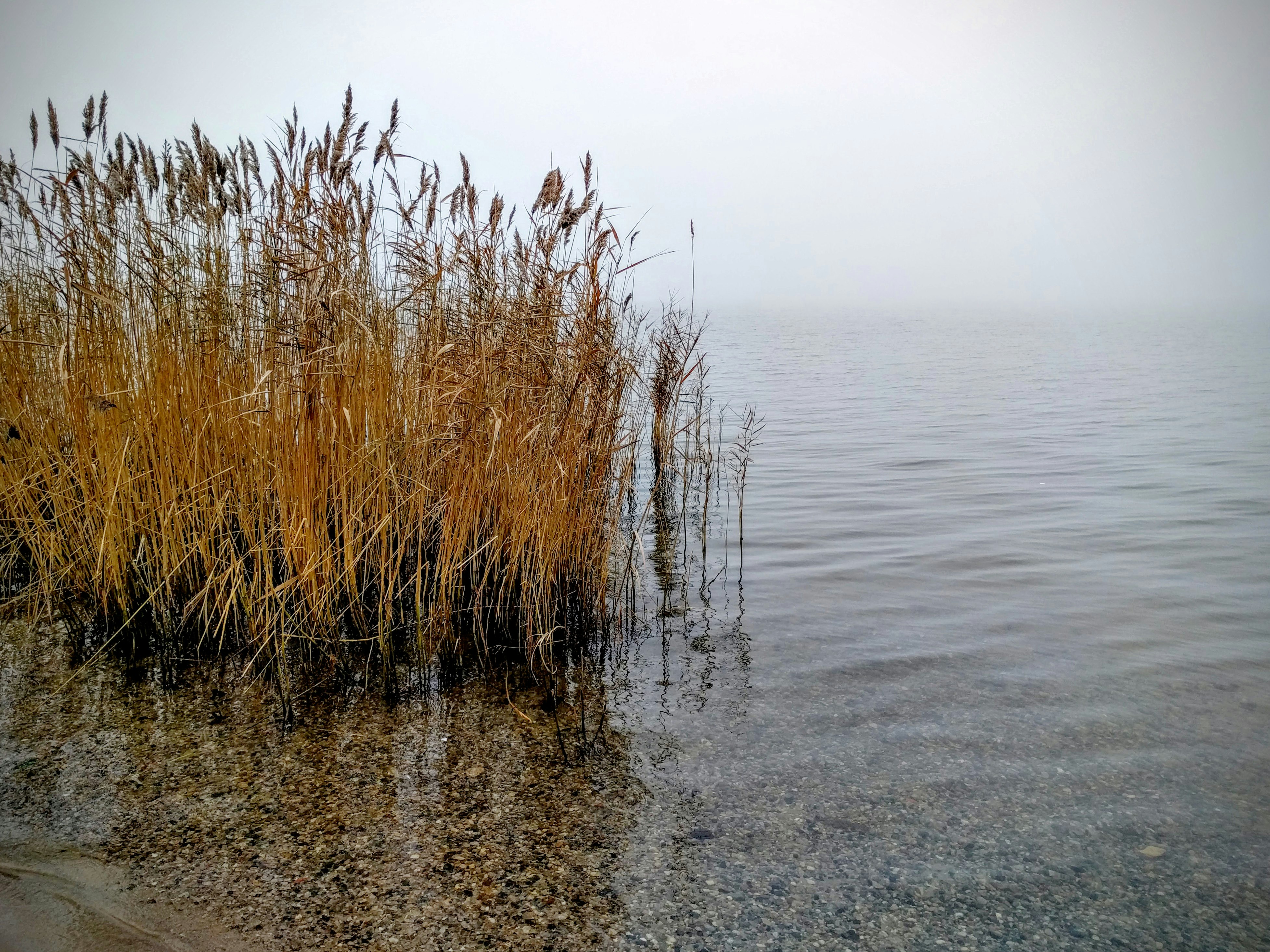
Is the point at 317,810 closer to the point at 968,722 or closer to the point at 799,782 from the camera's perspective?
the point at 799,782

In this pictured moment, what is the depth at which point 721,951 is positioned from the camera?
6.75 ft

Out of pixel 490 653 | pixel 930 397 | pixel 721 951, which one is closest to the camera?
pixel 721 951

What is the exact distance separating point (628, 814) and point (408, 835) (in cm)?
64

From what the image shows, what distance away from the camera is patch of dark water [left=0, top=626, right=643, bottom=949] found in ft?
6.98

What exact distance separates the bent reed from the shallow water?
0.41m

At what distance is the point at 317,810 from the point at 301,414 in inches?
51.7

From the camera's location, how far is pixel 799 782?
2840 mm

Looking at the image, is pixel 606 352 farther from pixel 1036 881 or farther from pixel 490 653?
pixel 1036 881

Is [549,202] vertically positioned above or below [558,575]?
above

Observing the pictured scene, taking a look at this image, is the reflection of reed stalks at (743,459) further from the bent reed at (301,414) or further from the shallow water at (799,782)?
the bent reed at (301,414)

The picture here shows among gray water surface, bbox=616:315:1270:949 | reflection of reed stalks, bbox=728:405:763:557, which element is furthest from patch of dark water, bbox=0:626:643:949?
reflection of reed stalks, bbox=728:405:763:557

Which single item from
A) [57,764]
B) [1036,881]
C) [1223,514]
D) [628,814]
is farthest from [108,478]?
[1223,514]

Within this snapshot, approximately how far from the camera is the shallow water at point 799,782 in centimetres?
219

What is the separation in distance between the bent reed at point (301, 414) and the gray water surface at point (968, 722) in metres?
0.95
